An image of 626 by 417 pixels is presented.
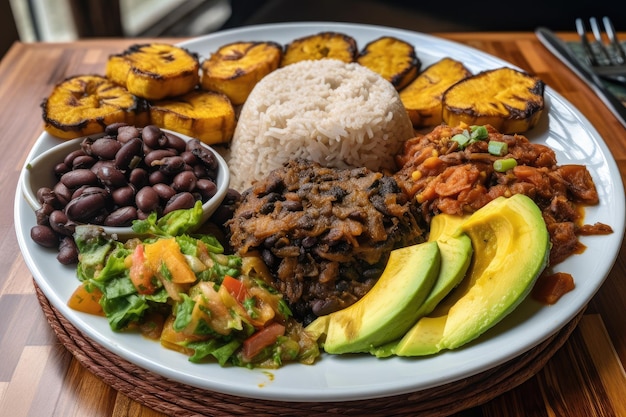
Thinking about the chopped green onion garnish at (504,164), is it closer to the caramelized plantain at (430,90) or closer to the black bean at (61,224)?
the caramelized plantain at (430,90)

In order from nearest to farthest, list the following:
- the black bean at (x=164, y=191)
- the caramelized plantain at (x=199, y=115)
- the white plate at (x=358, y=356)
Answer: the white plate at (x=358, y=356) < the black bean at (x=164, y=191) < the caramelized plantain at (x=199, y=115)

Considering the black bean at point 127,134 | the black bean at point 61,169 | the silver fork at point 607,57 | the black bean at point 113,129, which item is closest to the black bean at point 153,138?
the black bean at point 127,134

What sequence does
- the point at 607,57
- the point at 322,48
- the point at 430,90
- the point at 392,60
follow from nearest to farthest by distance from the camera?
the point at 430,90
the point at 392,60
the point at 322,48
the point at 607,57

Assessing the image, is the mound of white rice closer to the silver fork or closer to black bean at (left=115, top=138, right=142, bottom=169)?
black bean at (left=115, top=138, right=142, bottom=169)

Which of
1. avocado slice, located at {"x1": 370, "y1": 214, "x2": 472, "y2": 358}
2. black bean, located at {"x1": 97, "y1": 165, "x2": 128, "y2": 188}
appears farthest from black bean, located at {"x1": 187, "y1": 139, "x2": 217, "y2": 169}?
avocado slice, located at {"x1": 370, "y1": 214, "x2": 472, "y2": 358}

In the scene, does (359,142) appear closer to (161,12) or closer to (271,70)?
(271,70)

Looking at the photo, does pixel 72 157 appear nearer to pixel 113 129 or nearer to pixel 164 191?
pixel 113 129

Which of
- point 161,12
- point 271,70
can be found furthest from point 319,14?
point 271,70

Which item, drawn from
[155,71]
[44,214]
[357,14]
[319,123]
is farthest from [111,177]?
[357,14]
